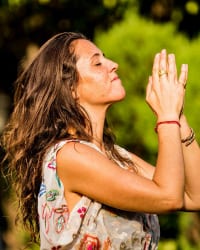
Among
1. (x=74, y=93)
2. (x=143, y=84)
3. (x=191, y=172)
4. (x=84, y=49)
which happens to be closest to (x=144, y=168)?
(x=191, y=172)

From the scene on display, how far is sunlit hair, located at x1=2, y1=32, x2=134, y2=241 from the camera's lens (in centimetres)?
367

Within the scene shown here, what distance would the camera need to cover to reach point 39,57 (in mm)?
3795

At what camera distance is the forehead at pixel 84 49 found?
3768mm

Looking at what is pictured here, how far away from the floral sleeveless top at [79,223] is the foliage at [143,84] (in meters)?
4.48

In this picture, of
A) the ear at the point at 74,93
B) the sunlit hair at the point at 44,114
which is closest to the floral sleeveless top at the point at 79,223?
the sunlit hair at the point at 44,114

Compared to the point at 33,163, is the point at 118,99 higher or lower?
higher

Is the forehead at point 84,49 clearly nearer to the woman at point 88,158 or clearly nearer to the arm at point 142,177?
the woman at point 88,158

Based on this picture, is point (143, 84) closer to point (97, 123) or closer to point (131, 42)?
point (131, 42)

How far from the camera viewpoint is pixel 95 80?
3693 millimetres

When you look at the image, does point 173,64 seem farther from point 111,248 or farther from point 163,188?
point 111,248

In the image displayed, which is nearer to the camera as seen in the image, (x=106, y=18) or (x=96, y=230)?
(x=96, y=230)

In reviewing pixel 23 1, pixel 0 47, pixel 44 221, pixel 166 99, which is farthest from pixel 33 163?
pixel 0 47

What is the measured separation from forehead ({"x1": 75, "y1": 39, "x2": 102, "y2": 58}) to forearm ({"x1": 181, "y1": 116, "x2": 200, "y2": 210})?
1.51 ft

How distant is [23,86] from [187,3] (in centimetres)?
634
